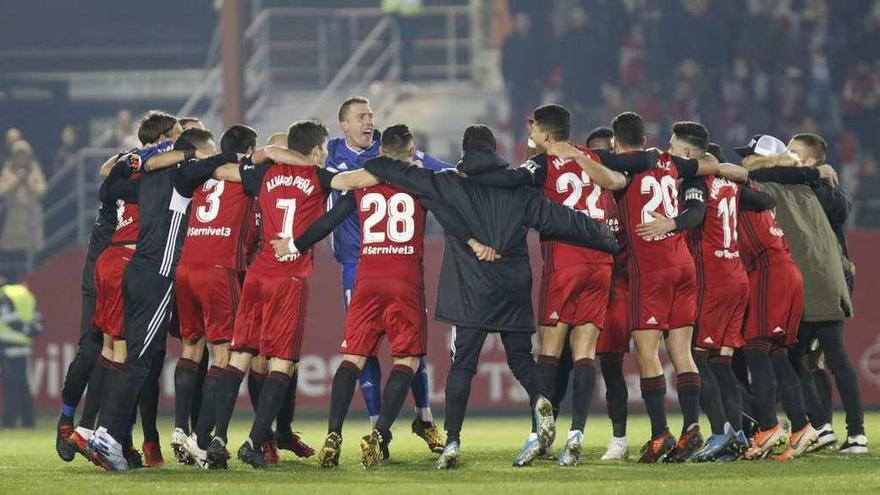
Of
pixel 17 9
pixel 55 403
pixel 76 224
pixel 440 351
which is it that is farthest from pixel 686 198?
pixel 17 9

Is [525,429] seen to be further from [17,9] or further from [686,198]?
[17,9]

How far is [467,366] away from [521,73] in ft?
39.0

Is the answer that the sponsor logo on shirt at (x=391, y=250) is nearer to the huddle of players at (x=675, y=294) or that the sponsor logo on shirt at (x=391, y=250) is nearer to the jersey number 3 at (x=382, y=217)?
the jersey number 3 at (x=382, y=217)

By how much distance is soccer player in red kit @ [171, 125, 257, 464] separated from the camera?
34.0ft

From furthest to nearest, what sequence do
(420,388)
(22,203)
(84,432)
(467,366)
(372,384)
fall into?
(22,203) → (420,388) → (372,384) → (84,432) → (467,366)

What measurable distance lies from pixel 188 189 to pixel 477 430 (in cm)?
552

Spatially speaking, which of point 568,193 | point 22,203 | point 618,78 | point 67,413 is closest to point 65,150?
point 22,203

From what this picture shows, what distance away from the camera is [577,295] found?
10273 millimetres

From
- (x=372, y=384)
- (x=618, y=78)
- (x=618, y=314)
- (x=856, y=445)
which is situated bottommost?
(x=856, y=445)

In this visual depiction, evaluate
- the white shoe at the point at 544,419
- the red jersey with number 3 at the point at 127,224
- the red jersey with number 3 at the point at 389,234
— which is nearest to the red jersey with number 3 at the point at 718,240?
the white shoe at the point at 544,419

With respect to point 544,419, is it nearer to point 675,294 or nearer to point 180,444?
point 675,294

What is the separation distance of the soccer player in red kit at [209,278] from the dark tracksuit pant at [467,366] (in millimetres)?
1442

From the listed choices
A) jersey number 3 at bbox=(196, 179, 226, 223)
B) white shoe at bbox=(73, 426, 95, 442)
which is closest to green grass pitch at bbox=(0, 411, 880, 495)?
white shoe at bbox=(73, 426, 95, 442)

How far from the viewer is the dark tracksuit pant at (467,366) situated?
32.6 feet
